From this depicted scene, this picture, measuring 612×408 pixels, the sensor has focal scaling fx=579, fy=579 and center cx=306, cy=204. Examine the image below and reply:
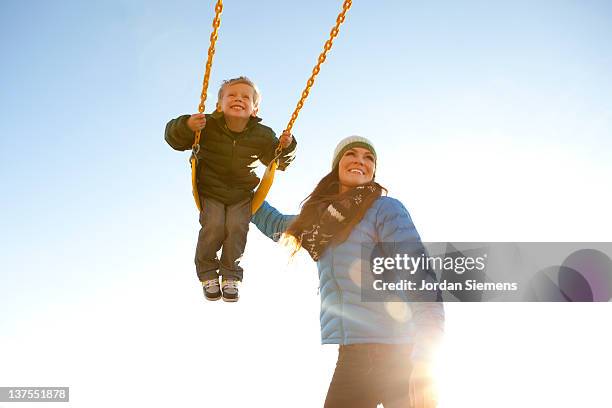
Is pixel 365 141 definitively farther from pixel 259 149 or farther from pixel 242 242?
pixel 242 242

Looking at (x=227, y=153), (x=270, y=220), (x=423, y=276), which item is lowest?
(x=423, y=276)

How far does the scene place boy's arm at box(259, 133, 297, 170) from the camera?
462cm

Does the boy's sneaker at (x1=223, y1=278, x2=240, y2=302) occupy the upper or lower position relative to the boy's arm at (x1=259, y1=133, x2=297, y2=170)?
lower

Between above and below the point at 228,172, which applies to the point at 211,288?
below

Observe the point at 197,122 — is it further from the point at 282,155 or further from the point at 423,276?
the point at 423,276

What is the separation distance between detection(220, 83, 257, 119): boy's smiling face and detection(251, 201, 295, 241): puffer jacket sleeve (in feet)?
2.47

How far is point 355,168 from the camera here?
3.71 m

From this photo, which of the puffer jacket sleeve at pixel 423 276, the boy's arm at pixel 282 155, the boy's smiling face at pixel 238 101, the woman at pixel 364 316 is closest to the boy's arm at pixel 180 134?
the boy's smiling face at pixel 238 101

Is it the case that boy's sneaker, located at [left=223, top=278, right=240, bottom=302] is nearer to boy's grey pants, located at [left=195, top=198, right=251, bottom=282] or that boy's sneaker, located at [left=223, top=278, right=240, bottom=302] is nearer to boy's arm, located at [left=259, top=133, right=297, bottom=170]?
boy's grey pants, located at [left=195, top=198, right=251, bottom=282]

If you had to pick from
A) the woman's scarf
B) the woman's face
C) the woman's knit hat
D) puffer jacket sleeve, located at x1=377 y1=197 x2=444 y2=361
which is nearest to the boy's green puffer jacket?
the woman's knit hat

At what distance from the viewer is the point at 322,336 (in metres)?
3.16

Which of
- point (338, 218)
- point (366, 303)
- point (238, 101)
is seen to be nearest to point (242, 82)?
point (238, 101)

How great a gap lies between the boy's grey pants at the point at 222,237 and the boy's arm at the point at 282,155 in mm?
361

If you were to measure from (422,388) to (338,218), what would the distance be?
115cm
